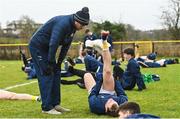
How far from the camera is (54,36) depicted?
8039 mm

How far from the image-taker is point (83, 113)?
8367 millimetres

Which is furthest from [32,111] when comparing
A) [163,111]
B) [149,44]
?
[149,44]

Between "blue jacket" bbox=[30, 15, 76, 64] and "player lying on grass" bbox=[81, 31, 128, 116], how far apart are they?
0.69m

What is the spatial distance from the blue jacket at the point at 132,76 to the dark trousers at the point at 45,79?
3.83 m

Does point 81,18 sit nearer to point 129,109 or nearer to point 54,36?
point 54,36

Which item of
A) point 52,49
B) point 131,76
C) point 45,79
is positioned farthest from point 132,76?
point 52,49

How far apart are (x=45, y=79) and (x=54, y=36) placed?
76 centimetres

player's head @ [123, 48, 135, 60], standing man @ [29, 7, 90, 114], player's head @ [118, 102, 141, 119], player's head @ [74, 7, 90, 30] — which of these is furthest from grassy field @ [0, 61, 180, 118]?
player's head @ [118, 102, 141, 119]

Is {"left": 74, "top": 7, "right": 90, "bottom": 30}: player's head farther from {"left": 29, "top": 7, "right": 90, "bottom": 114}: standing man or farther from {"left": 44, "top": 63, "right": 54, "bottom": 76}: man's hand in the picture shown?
{"left": 44, "top": 63, "right": 54, "bottom": 76}: man's hand

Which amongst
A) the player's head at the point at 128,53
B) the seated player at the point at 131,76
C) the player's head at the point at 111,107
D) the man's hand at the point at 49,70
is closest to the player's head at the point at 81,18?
the man's hand at the point at 49,70

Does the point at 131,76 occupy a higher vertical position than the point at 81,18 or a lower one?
lower

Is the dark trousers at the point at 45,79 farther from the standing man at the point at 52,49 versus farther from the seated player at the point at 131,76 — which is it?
the seated player at the point at 131,76

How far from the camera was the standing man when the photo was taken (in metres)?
8.10

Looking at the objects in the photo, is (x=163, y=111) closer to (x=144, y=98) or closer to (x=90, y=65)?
(x=144, y=98)
